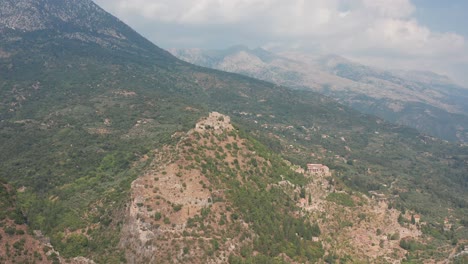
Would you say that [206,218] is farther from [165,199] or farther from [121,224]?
[121,224]

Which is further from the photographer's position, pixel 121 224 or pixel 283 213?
pixel 283 213

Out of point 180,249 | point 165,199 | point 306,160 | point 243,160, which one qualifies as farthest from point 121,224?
point 306,160

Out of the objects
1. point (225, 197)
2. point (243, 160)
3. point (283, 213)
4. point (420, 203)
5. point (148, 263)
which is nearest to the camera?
point (148, 263)

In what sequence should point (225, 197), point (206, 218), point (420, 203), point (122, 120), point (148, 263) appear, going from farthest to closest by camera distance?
point (122, 120) < point (420, 203) < point (225, 197) < point (206, 218) < point (148, 263)

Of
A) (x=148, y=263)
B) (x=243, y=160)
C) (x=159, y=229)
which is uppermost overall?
(x=243, y=160)

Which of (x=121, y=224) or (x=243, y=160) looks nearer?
(x=121, y=224)

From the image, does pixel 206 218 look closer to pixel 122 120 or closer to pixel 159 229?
pixel 159 229

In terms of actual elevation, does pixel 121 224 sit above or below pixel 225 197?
below

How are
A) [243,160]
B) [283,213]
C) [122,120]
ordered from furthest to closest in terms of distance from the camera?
1. [122,120]
2. [243,160]
3. [283,213]

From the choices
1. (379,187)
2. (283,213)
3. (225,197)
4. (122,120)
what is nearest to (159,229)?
(225,197)
